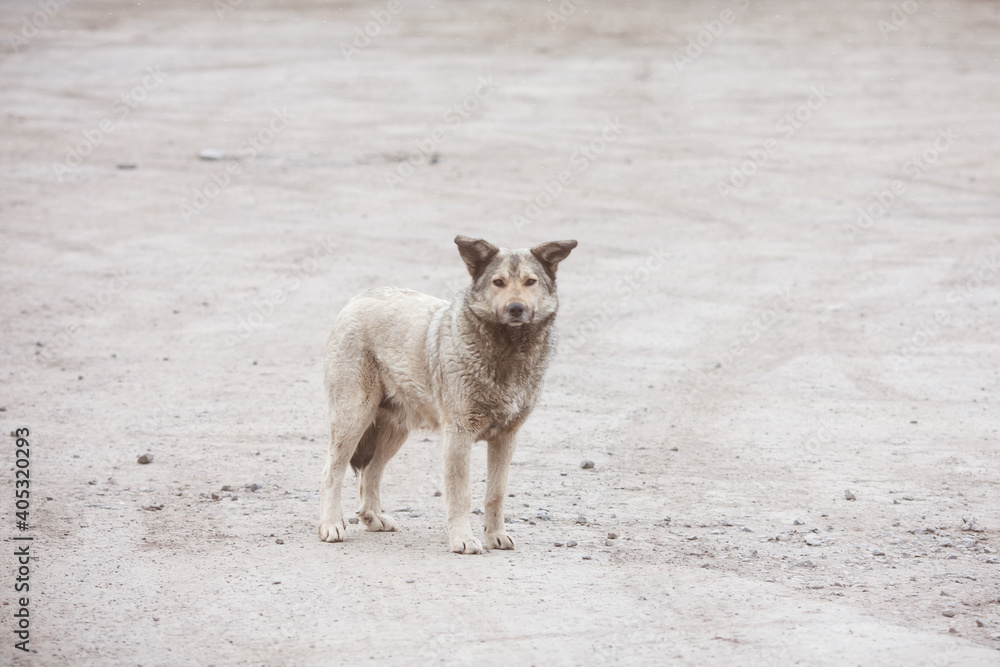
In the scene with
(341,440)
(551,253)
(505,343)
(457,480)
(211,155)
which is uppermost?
(211,155)

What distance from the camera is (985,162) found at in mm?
20172

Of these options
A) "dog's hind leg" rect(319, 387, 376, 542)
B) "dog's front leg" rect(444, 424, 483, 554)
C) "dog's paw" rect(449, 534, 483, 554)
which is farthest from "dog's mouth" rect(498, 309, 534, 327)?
"dog's paw" rect(449, 534, 483, 554)

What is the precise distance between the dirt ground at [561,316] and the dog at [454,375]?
16.9 inches

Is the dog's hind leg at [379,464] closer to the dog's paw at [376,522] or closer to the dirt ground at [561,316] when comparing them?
the dog's paw at [376,522]

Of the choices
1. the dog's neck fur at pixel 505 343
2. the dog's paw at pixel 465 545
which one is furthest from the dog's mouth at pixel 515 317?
the dog's paw at pixel 465 545

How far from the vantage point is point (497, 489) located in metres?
7.58

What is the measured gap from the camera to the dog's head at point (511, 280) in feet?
23.6

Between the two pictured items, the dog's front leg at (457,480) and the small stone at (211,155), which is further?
the small stone at (211,155)

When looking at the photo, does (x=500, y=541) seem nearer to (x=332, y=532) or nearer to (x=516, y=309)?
(x=332, y=532)

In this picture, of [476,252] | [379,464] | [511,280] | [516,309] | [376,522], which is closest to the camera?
[516,309]

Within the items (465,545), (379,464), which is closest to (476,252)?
(379,464)

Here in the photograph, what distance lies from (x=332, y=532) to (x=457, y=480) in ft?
3.20

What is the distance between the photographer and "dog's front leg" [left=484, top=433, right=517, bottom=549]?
7551 mm

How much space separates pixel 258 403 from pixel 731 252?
8.39 meters
